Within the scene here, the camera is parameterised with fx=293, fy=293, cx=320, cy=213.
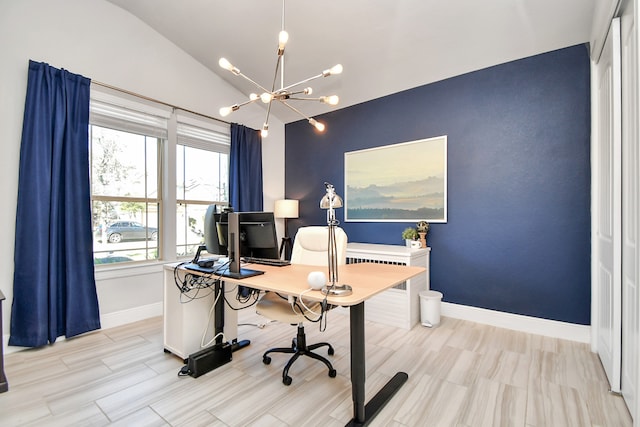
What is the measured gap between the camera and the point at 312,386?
192 centimetres

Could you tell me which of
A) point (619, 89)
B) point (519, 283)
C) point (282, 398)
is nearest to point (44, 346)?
point (282, 398)

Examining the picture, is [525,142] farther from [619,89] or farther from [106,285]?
[106,285]

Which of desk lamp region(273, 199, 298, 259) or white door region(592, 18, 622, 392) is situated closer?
white door region(592, 18, 622, 392)

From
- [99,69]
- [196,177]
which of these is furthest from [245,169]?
[99,69]

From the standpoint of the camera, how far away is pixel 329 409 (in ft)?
5.53

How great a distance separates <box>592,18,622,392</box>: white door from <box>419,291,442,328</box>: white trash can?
46.2 inches

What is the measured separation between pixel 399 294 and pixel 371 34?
2516 millimetres

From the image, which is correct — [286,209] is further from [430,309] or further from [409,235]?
[430,309]

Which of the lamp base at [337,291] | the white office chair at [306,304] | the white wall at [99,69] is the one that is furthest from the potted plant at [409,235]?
the white wall at [99,69]

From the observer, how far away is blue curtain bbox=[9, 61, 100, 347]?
7.69ft

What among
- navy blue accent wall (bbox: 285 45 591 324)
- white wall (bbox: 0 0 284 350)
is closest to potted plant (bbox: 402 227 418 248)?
navy blue accent wall (bbox: 285 45 591 324)

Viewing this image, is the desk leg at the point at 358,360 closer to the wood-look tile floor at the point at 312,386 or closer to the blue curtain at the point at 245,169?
the wood-look tile floor at the point at 312,386

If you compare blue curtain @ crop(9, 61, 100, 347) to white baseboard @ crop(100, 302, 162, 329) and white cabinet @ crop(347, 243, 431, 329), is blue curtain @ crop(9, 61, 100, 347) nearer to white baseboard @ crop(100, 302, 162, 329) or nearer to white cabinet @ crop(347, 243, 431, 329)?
white baseboard @ crop(100, 302, 162, 329)

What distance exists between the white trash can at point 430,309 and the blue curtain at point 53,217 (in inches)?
122
